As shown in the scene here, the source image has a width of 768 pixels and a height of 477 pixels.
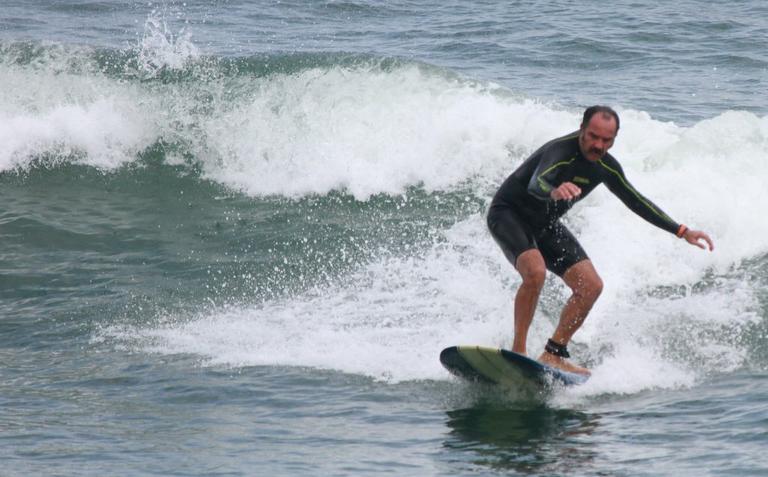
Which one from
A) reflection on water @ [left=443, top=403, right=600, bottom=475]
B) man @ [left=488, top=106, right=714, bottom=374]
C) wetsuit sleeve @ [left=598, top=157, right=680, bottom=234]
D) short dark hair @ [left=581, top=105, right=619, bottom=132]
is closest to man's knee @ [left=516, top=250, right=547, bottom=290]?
man @ [left=488, top=106, right=714, bottom=374]

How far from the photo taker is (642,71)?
17.3 metres

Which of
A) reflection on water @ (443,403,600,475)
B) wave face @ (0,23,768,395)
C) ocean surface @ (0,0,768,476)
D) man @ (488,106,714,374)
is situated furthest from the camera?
wave face @ (0,23,768,395)

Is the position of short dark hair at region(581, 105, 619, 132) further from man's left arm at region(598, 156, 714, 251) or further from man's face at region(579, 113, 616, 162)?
man's left arm at region(598, 156, 714, 251)

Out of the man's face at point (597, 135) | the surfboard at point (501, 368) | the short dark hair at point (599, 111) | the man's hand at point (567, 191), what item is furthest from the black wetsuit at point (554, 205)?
the surfboard at point (501, 368)

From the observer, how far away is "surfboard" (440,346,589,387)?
7.46m

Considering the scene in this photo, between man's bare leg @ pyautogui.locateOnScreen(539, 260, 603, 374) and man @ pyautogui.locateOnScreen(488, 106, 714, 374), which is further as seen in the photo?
man's bare leg @ pyautogui.locateOnScreen(539, 260, 603, 374)

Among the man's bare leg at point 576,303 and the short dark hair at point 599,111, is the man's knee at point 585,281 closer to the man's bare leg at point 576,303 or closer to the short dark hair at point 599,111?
the man's bare leg at point 576,303

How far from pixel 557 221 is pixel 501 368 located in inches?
43.0

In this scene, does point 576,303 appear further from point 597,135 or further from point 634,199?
point 597,135

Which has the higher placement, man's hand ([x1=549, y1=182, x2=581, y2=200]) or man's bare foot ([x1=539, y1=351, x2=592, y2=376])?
man's hand ([x1=549, y1=182, x2=581, y2=200])

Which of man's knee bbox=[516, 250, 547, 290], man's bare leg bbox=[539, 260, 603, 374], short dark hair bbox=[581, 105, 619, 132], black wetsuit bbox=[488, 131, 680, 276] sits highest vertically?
short dark hair bbox=[581, 105, 619, 132]

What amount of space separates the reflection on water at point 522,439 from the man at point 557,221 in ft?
1.71

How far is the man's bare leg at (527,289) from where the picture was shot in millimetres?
7539

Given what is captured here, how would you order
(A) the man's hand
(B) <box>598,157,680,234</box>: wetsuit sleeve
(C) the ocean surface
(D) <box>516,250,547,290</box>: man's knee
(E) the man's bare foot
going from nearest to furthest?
(A) the man's hand, (C) the ocean surface, (D) <box>516,250,547,290</box>: man's knee, (B) <box>598,157,680,234</box>: wetsuit sleeve, (E) the man's bare foot
